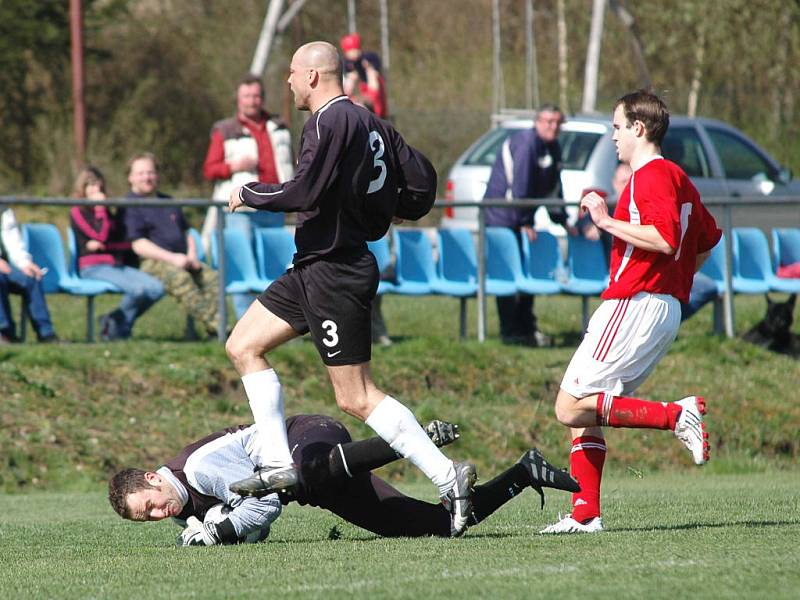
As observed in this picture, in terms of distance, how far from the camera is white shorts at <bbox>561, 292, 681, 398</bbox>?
7191mm

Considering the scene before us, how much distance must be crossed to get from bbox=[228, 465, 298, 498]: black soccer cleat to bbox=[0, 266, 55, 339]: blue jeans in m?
6.94

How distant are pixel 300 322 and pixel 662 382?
7.83 metres

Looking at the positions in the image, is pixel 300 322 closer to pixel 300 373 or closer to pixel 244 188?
pixel 244 188

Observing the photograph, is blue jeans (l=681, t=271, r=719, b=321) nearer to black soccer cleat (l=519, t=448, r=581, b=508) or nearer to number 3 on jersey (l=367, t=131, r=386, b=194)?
black soccer cleat (l=519, t=448, r=581, b=508)

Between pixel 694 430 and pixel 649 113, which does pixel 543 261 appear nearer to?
pixel 649 113

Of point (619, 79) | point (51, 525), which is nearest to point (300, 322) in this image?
point (51, 525)

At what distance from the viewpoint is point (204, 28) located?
34469mm

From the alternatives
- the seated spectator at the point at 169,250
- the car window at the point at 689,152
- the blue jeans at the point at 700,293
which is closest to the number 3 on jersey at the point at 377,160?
the seated spectator at the point at 169,250

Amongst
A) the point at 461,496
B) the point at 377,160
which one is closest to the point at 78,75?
the point at 377,160

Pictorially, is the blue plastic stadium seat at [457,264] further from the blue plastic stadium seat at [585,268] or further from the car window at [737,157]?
the car window at [737,157]

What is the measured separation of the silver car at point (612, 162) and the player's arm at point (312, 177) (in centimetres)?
1036

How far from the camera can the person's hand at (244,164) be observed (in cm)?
1438

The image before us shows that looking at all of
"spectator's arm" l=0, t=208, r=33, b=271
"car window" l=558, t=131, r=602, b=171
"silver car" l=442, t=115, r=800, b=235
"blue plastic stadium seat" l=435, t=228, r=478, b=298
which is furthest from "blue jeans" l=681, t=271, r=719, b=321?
"spectator's arm" l=0, t=208, r=33, b=271

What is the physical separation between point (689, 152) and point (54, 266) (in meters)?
8.86
